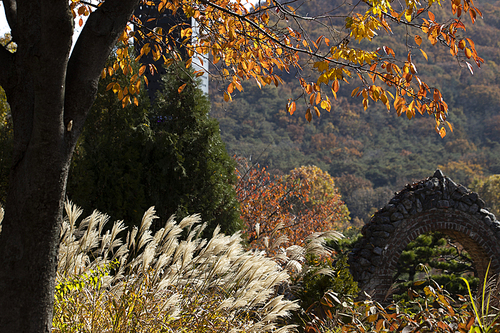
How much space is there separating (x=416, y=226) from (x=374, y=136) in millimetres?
42359

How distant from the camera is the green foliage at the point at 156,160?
5.02 m

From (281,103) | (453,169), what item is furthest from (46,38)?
(281,103)

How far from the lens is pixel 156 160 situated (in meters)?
5.29

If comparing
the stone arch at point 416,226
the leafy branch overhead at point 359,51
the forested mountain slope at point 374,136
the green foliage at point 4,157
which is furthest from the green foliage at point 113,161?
the forested mountain slope at point 374,136

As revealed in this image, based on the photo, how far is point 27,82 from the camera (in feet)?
6.93

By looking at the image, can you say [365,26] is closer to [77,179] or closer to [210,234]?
[210,234]

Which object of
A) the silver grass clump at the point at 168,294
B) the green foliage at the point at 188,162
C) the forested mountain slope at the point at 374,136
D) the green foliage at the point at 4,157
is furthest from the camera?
the forested mountain slope at the point at 374,136

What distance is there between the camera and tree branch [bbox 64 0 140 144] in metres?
2.20

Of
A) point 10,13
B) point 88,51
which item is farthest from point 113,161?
point 88,51

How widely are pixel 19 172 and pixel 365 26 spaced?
2.67 m

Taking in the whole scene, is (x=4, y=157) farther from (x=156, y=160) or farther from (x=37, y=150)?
(x=37, y=150)

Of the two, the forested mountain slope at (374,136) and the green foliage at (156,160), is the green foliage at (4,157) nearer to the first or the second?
the green foliage at (156,160)

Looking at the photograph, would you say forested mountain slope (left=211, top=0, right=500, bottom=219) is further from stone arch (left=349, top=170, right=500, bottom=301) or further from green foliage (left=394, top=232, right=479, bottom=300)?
stone arch (left=349, top=170, right=500, bottom=301)

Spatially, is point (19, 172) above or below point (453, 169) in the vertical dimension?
below
